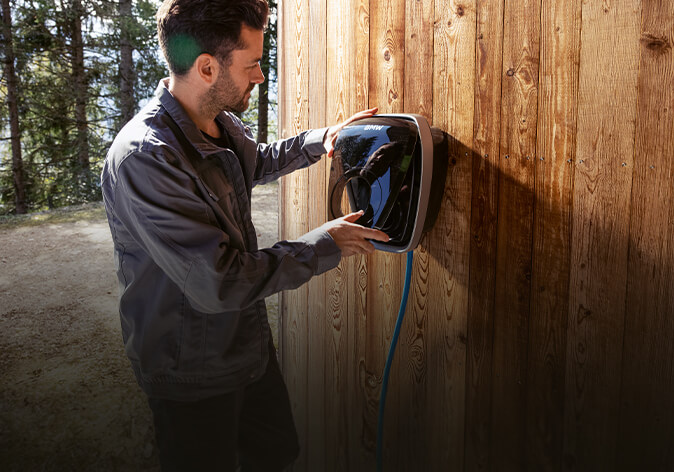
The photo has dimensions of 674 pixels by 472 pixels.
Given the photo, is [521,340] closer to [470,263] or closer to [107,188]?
[470,263]

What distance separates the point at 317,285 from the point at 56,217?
6198mm

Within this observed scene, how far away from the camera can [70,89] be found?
911cm

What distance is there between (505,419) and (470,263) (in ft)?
1.39

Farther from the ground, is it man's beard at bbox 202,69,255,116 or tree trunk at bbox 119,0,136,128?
tree trunk at bbox 119,0,136,128

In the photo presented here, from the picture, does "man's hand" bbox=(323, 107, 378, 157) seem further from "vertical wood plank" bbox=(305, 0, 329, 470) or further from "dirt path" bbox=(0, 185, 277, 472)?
"dirt path" bbox=(0, 185, 277, 472)

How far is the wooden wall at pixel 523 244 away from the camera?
109 cm

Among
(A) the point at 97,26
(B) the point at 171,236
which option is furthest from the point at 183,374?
Result: (A) the point at 97,26

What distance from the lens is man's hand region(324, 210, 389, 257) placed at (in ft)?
4.28

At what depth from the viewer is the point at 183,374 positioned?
134cm

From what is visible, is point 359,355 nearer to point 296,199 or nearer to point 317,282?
point 317,282

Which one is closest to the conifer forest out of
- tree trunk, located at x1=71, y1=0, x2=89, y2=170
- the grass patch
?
tree trunk, located at x1=71, y1=0, x2=89, y2=170

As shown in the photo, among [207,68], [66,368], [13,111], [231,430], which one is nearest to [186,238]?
[207,68]

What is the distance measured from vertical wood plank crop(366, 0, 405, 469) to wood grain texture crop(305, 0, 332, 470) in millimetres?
264

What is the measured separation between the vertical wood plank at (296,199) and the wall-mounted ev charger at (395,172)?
59cm
